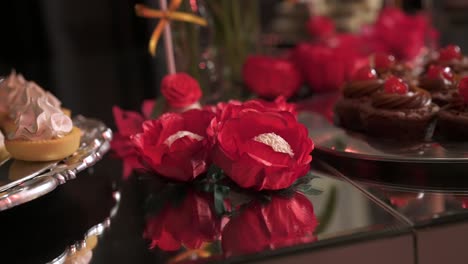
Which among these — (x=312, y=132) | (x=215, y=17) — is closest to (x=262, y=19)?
(x=215, y=17)

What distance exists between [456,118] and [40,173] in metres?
0.57

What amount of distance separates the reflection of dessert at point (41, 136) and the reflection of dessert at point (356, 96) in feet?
1.43

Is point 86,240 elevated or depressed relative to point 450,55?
depressed

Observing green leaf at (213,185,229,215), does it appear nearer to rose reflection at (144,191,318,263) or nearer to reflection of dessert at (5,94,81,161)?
rose reflection at (144,191,318,263)

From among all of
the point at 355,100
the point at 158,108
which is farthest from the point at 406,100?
the point at 158,108

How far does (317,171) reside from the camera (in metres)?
0.86

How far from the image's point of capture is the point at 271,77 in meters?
1.39

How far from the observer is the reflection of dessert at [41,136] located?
31.3 inches

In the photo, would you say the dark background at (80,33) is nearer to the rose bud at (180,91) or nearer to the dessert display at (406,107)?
the rose bud at (180,91)

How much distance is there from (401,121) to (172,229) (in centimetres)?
39

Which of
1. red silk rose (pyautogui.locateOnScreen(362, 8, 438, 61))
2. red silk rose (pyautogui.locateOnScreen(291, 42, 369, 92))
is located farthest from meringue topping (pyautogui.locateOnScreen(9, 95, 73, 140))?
red silk rose (pyautogui.locateOnScreen(362, 8, 438, 61))

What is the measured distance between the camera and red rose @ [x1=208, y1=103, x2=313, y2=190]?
2.37 feet

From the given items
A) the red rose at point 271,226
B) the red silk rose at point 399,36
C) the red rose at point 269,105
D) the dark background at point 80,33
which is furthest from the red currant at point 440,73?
the dark background at point 80,33

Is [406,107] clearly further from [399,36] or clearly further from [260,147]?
[399,36]
